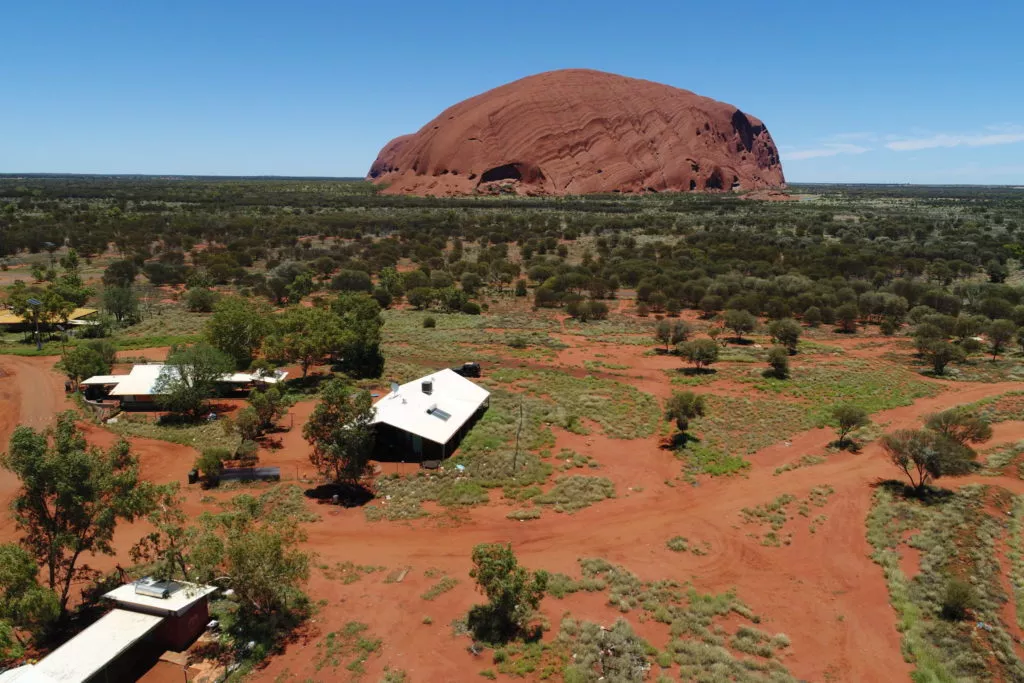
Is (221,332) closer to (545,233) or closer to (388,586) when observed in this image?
(388,586)

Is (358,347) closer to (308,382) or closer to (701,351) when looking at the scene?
(308,382)

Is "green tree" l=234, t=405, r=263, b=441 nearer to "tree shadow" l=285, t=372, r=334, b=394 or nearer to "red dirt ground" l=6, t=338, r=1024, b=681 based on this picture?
"red dirt ground" l=6, t=338, r=1024, b=681

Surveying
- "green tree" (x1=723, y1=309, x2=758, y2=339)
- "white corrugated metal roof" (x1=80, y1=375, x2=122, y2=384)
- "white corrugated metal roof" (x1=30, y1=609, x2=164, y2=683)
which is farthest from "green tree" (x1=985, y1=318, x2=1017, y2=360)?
"white corrugated metal roof" (x1=80, y1=375, x2=122, y2=384)

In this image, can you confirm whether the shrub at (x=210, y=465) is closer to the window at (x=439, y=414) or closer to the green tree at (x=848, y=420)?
the window at (x=439, y=414)

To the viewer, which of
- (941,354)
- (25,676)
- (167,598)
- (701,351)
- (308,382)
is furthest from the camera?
(941,354)

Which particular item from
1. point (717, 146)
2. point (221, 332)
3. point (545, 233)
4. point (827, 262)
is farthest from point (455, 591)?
point (717, 146)

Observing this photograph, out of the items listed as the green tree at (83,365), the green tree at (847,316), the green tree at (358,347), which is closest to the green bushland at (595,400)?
the green tree at (358,347)

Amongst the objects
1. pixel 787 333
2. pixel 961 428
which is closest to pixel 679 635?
pixel 961 428
